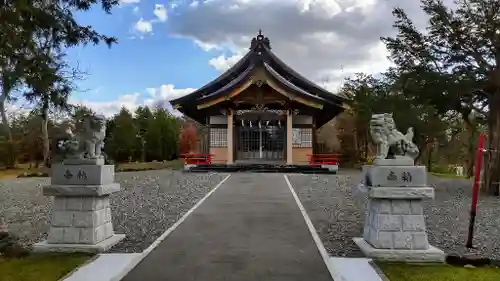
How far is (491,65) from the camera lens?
14.7 meters

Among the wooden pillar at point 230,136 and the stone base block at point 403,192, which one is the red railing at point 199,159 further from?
the stone base block at point 403,192

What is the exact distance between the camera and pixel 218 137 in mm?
25703

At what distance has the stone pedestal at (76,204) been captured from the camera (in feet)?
21.3

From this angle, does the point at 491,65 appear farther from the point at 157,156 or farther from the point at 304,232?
the point at 157,156

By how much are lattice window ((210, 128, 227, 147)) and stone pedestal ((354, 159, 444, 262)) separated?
1945 cm

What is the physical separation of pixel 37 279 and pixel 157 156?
32.0 meters

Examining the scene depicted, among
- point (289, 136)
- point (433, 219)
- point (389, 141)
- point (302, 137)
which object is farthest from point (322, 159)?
point (389, 141)

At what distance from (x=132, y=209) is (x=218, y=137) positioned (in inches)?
592

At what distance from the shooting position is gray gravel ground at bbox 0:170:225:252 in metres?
7.85

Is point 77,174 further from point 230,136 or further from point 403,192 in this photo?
point 230,136

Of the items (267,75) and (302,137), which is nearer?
(267,75)

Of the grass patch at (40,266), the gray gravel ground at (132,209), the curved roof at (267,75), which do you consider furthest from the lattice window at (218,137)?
the grass patch at (40,266)

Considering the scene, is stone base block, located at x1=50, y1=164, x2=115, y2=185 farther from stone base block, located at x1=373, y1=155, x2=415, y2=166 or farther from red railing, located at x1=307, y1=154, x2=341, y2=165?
red railing, located at x1=307, y1=154, x2=341, y2=165

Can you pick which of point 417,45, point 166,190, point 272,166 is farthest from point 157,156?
point 417,45
